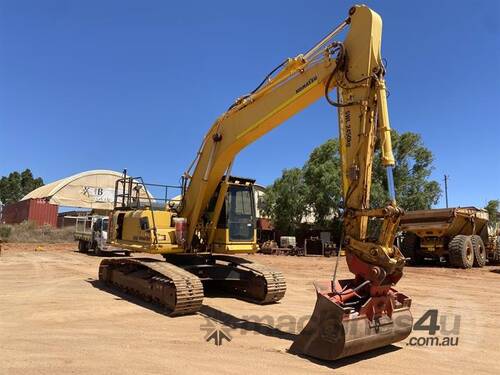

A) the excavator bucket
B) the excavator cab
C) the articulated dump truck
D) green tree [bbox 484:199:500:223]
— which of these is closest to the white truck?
the articulated dump truck

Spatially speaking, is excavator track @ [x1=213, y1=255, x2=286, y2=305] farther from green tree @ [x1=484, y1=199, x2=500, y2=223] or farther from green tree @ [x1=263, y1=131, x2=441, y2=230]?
green tree @ [x1=484, y1=199, x2=500, y2=223]

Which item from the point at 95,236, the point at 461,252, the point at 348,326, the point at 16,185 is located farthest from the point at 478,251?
the point at 16,185

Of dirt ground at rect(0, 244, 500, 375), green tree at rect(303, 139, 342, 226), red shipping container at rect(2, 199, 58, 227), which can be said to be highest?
green tree at rect(303, 139, 342, 226)

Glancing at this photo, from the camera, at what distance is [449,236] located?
2180 cm

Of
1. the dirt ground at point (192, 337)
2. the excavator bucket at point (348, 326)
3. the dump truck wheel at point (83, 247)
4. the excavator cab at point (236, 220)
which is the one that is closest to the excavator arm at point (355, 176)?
the excavator bucket at point (348, 326)

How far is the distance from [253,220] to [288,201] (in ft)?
87.1

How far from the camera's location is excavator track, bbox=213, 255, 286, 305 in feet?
33.9

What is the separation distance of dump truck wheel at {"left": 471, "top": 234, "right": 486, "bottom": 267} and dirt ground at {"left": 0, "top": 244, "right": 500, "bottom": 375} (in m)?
9.49

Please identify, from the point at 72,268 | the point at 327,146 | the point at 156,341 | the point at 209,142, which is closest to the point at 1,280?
the point at 72,268

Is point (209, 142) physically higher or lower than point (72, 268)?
higher

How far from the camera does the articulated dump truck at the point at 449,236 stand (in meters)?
20.7

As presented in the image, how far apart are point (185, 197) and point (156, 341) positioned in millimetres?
4786

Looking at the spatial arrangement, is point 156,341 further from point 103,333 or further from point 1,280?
point 1,280

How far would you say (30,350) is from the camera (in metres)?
6.31
